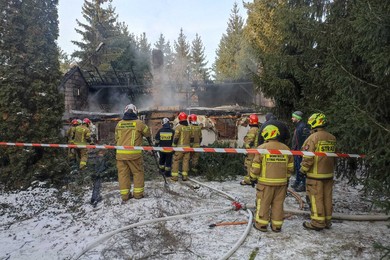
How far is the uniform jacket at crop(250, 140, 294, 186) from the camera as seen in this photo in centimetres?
465

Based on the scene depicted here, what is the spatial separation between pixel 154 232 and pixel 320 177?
289 cm

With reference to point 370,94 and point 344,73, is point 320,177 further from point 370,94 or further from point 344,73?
point 344,73

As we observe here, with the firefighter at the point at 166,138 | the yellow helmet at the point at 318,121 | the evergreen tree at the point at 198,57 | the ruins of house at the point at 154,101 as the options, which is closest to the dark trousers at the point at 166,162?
the firefighter at the point at 166,138

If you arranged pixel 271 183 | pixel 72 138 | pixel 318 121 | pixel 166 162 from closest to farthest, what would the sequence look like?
1. pixel 271 183
2. pixel 318 121
3. pixel 166 162
4. pixel 72 138

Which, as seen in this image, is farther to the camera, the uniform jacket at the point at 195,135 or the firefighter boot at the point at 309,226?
the uniform jacket at the point at 195,135

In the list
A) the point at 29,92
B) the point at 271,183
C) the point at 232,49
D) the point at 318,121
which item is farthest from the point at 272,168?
the point at 232,49

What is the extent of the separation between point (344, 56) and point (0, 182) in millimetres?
7678

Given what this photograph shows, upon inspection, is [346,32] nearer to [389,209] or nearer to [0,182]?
[389,209]

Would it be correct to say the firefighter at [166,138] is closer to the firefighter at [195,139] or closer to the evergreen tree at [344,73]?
the firefighter at [195,139]

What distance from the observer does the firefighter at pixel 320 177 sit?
4789mm

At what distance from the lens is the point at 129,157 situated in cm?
623

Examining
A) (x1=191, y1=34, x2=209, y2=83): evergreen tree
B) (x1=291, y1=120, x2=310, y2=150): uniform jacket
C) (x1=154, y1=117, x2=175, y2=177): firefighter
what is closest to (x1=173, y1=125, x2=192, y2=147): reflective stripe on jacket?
(x1=154, y1=117, x2=175, y2=177): firefighter

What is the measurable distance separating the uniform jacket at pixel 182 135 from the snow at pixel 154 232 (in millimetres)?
2003

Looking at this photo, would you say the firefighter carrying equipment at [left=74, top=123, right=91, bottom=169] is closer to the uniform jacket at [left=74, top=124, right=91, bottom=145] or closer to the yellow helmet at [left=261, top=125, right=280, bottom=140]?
the uniform jacket at [left=74, top=124, right=91, bottom=145]
